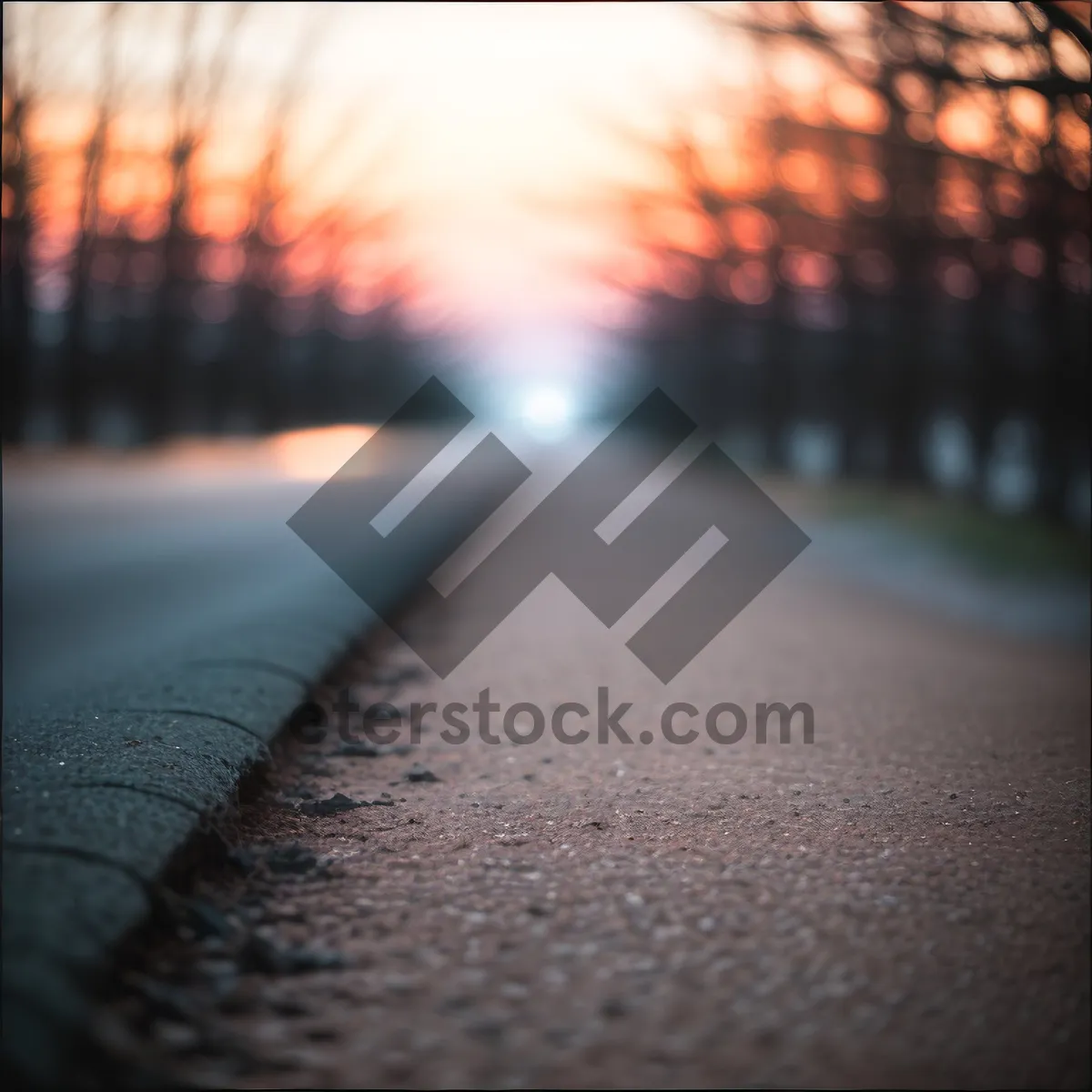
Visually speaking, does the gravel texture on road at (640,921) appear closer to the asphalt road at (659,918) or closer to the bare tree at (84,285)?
the asphalt road at (659,918)

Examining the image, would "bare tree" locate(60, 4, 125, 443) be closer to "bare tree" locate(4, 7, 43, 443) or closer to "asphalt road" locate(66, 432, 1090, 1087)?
"bare tree" locate(4, 7, 43, 443)

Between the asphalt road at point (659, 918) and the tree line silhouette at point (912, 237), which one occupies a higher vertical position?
the tree line silhouette at point (912, 237)

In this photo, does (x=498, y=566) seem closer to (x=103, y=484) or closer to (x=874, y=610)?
(x=874, y=610)

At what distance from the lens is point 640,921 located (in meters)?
2.14

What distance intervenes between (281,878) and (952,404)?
26026 millimetres

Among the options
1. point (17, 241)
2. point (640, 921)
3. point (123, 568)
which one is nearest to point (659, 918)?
point (640, 921)

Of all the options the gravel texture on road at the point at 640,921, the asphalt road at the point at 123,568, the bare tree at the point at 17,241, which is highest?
the bare tree at the point at 17,241

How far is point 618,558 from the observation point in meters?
9.09

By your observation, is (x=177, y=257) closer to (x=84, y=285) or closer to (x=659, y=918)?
(x=84, y=285)

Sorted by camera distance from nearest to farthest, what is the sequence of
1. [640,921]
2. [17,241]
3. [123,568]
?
[640,921]
[123,568]
[17,241]

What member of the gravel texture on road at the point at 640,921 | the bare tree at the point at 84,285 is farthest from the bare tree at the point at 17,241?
the gravel texture on road at the point at 640,921

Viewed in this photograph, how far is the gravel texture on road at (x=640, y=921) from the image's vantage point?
174cm

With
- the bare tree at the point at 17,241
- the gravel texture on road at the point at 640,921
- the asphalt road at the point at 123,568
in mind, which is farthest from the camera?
the bare tree at the point at 17,241

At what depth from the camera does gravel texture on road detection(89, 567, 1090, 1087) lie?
5.70 feet
